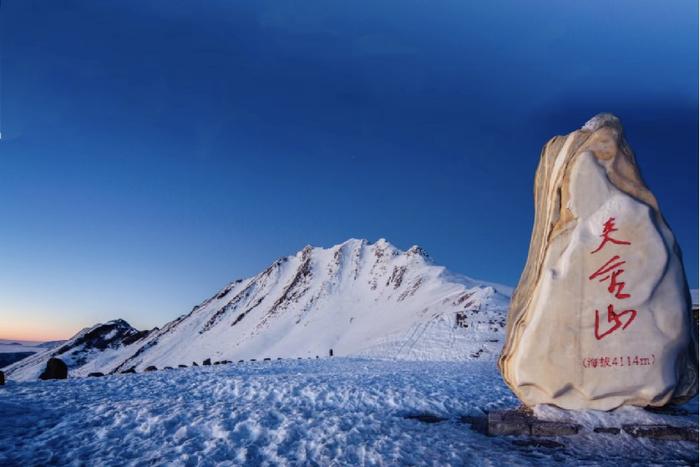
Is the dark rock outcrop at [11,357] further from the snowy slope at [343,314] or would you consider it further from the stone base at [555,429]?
the stone base at [555,429]

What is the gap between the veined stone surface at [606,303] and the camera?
23.6 ft

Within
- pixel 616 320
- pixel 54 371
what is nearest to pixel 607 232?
pixel 616 320

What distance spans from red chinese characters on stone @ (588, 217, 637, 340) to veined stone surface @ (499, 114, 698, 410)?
0.05 feet

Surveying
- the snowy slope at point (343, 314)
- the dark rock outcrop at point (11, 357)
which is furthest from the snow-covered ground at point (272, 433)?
A: the dark rock outcrop at point (11, 357)

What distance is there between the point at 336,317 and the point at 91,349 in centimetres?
7175

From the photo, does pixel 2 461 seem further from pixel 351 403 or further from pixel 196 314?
pixel 196 314

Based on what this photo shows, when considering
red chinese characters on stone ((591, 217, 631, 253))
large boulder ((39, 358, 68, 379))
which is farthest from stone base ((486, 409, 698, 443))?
large boulder ((39, 358, 68, 379))

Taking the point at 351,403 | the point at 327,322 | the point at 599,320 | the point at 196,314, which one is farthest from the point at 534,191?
the point at 196,314

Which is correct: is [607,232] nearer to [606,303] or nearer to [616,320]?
[606,303]

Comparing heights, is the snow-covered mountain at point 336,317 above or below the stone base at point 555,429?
above

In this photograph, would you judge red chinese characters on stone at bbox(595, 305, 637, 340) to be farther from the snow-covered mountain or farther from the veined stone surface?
the snow-covered mountain

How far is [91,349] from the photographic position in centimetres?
10725

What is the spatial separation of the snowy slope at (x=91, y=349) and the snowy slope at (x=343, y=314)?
Answer: 7.47 m

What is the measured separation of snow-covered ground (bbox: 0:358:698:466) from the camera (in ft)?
19.3
